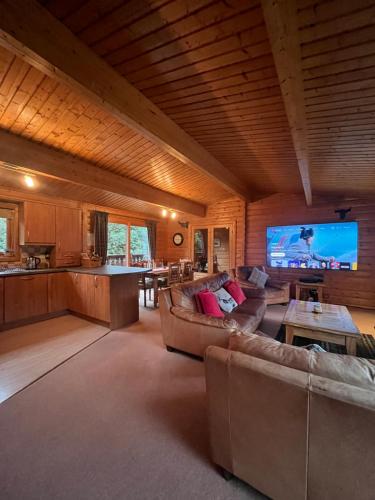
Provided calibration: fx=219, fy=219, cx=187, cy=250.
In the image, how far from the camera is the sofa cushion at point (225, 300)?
3173 mm

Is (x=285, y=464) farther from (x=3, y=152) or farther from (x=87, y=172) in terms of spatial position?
(x=87, y=172)

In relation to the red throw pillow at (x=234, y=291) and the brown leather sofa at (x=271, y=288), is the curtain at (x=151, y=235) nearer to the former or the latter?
the brown leather sofa at (x=271, y=288)

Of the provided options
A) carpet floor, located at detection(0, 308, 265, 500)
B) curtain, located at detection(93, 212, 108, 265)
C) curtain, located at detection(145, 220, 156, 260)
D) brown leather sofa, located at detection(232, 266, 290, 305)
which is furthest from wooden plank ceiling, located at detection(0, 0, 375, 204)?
curtain, located at detection(145, 220, 156, 260)

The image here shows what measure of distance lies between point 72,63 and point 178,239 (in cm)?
632

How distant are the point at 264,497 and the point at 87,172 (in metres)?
4.12

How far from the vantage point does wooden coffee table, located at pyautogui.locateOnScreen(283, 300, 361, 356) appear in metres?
2.37

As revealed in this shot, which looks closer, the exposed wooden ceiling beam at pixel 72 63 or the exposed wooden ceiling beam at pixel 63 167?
the exposed wooden ceiling beam at pixel 72 63

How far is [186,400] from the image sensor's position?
1915 millimetres

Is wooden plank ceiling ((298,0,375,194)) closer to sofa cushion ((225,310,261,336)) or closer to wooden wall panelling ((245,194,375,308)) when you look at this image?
wooden wall panelling ((245,194,375,308))

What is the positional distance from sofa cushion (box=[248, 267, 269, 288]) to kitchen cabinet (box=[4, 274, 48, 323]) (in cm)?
419

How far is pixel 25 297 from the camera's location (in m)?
3.70

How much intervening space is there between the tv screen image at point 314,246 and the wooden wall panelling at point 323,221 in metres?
0.19

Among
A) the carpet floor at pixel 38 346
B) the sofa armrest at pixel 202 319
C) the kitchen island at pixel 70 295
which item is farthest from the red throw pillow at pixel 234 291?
the carpet floor at pixel 38 346

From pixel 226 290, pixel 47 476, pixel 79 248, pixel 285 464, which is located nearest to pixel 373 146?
pixel 226 290
